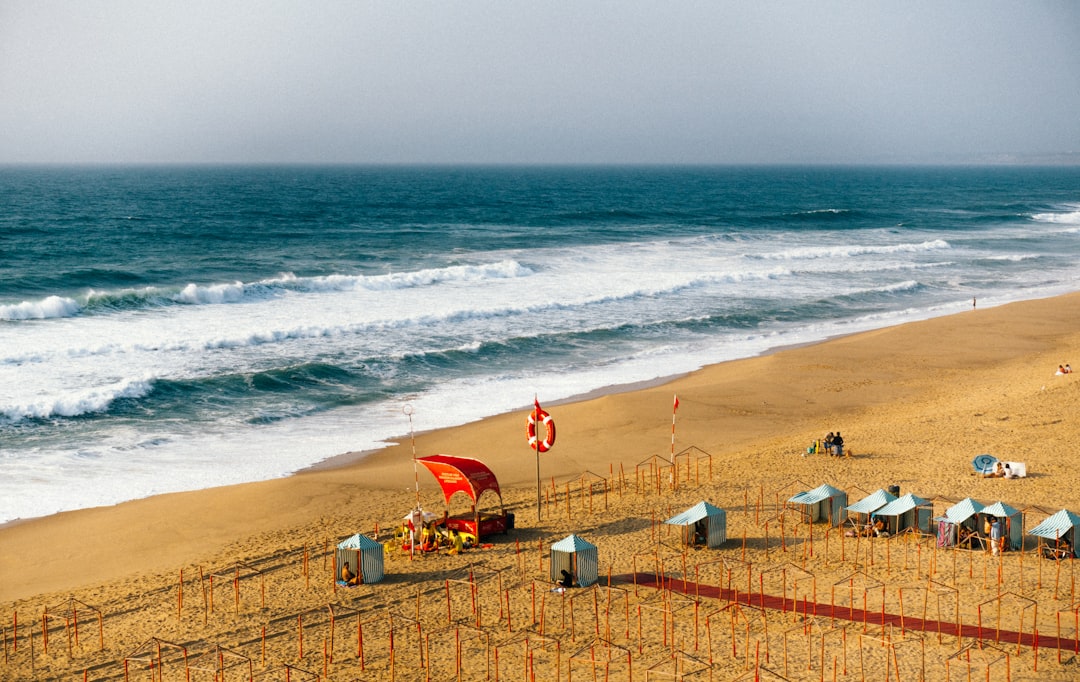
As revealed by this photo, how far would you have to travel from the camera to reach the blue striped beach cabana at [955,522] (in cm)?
2206

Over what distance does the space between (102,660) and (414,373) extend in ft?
73.1

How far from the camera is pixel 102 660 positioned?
698 inches

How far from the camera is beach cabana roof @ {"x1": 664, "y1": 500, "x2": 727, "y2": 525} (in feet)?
73.3

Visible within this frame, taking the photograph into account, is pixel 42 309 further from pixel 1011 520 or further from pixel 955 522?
pixel 1011 520

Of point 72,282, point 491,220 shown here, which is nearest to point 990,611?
point 72,282

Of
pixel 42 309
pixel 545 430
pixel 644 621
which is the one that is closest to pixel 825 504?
pixel 545 430

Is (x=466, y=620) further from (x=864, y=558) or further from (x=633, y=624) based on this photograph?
(x=864, y=558)

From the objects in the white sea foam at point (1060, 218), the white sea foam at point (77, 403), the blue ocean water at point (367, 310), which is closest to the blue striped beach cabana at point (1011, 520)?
the blue ocean water at point (367, 310)

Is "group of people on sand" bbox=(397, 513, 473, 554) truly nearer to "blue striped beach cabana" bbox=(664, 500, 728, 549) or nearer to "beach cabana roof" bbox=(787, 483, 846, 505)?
"blue striped beach cabana" bbox=(664, 500, 728, 549)

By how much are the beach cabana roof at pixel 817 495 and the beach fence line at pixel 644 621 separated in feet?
3.62

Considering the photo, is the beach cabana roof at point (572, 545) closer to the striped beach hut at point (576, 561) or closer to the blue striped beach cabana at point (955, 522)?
the striped beach hut at point (576, 561)

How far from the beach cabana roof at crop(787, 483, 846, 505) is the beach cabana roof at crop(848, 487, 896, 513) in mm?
460

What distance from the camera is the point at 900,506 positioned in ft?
74.8

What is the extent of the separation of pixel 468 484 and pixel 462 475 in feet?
0.79
